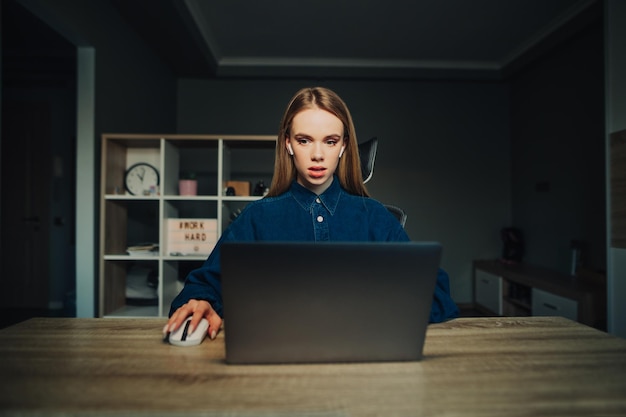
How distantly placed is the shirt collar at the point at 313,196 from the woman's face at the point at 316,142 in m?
0.12

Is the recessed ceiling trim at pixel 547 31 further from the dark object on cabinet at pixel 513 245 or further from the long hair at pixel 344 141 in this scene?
the long hair at pixel 344 141

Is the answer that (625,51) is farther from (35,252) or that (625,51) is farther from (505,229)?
(35,252)

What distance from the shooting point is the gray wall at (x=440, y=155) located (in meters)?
5.28

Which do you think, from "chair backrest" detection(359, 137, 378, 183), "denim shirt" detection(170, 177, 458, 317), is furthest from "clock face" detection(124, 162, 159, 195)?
Result: "denim shirt" detection(170, 177, 458, 317)

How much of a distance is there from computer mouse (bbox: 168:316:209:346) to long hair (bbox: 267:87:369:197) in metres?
0.61

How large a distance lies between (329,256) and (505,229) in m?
4.95

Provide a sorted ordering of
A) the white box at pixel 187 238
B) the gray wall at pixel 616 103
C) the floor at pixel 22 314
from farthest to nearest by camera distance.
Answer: the floor at pixel 22 314 → the white box at pixel 187 238 → the gray wall at pixel 616 103

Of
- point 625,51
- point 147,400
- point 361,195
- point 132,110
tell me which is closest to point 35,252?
point 132,110

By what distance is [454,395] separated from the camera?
2.09 ft

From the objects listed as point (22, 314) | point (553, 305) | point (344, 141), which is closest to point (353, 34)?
point (553, 305)

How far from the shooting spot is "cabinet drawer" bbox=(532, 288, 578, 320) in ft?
10.9

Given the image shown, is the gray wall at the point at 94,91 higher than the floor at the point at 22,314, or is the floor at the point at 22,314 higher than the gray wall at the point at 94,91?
the gray wall at the point at 94,91

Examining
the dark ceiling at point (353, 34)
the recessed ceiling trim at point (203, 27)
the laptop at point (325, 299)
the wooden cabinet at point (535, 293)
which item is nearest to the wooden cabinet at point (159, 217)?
the dark ceiling at point (353, 34)

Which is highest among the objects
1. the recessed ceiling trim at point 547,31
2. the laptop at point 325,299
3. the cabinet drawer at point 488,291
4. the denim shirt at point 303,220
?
the recessed ceiling trim at point 547,31
